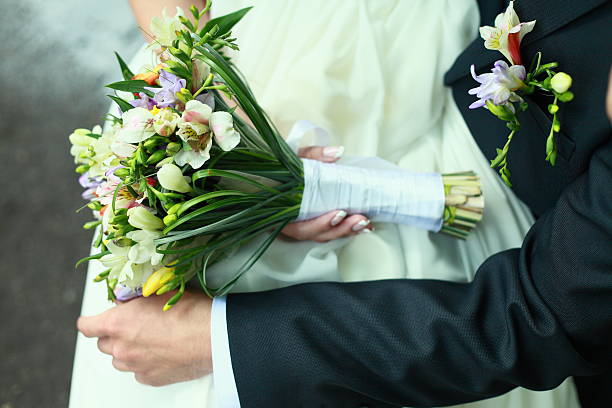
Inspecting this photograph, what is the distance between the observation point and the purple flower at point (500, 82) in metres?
0.66

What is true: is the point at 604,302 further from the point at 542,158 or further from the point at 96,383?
the point at 96,383

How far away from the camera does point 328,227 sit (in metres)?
0.93

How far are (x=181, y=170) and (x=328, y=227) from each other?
12.4 inches

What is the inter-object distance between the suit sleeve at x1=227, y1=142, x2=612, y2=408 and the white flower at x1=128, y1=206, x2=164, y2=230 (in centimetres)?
21

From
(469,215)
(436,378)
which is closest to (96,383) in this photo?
(436,378)

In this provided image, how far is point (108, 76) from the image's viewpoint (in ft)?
6.10

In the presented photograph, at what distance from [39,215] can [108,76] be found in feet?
1.76

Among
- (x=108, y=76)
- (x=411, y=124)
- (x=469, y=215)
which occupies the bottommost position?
(x=469, y=215)

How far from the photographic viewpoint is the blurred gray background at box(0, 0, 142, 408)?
1.58 m

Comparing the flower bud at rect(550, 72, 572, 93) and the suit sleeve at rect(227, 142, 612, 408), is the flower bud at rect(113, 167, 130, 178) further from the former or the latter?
the flower bud at rect(550, 72, 572, 93)

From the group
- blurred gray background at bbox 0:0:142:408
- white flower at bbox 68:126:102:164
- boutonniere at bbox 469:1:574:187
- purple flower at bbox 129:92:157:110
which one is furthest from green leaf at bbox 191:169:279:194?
blurred gray background at bbox 0:0:142:408

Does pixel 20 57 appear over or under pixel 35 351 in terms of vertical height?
over

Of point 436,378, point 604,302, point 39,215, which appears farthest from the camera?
point 39,215

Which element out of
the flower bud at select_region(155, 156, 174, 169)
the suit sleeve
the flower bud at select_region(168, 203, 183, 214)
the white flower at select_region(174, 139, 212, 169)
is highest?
the flower bud at select_region(155, 156, 174, 169)
